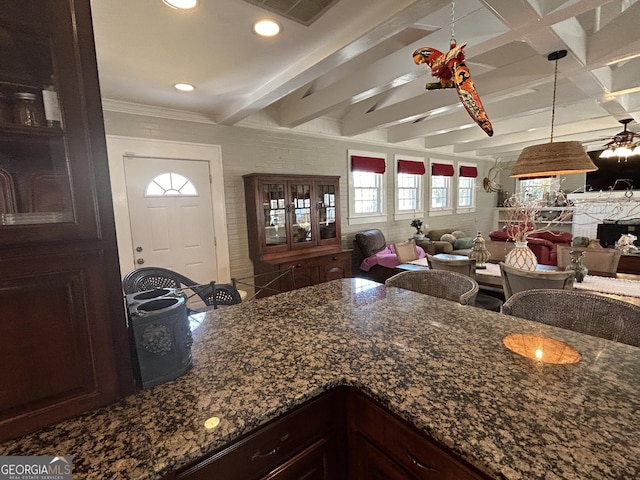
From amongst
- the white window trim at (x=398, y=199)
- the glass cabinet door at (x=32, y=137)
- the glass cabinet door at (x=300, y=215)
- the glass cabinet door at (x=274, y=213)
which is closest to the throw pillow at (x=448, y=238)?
the white window trim at (x=398, y=199)

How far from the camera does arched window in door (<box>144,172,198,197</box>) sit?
11.0 ft

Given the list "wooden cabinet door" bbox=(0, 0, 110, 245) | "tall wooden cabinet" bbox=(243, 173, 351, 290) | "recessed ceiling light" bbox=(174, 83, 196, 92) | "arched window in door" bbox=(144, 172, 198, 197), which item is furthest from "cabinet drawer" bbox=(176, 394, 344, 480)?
"arched window in door" bbox=(144, 172, 198, 197)

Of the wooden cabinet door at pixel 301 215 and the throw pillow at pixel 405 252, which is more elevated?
the wooden cabinet door at pixel 301 215

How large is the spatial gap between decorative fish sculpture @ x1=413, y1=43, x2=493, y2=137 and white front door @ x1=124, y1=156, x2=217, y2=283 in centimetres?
300

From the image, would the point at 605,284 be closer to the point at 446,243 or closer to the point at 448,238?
the point at 446,243

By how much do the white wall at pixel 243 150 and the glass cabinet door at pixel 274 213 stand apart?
34 centimetres

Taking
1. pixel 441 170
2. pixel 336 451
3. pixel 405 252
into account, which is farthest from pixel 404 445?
pixel 441 170

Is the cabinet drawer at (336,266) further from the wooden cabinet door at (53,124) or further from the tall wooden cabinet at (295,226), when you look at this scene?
the wooden cabinet door at (53,124)

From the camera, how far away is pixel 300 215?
4.20 meters

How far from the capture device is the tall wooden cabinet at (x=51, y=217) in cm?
71

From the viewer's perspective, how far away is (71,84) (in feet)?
2.47

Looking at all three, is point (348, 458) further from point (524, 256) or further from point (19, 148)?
point (524, 256)

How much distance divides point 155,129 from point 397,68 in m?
2.66

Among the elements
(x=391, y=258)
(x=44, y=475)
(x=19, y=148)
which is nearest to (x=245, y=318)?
(x=44, y=475)
